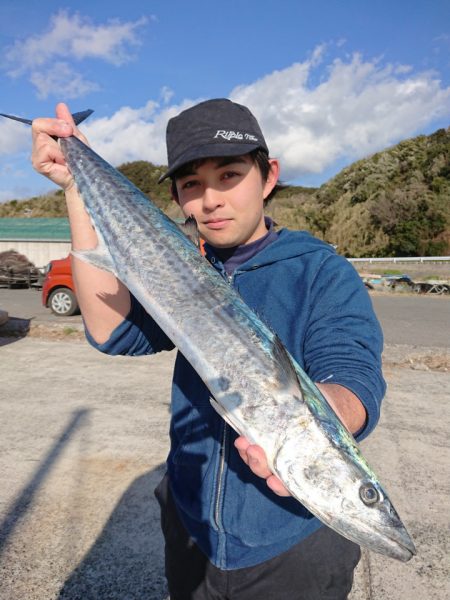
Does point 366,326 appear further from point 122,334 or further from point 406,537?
point 122,334

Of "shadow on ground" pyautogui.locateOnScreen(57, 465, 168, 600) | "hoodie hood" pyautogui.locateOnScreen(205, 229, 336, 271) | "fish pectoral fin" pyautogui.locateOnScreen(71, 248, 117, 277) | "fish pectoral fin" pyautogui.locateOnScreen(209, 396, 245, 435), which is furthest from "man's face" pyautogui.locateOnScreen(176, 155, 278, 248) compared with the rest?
"shadow on ground" pyautogui.locateOnScreen(57, 465, 168, 600)

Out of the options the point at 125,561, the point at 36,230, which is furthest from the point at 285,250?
the point at 36,230

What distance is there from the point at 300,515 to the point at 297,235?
3.81 feet

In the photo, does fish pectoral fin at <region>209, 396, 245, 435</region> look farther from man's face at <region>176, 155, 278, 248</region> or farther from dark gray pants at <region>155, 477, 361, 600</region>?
man's face at <region>176, 155, 278, 248</region>

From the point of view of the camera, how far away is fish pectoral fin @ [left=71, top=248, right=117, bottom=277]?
1952 millimetres

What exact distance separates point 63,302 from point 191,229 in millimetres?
11524

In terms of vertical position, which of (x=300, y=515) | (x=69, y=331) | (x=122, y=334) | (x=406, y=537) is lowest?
(x=69, y=331)

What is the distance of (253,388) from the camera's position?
61.2 inches

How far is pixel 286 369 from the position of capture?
1530 mm

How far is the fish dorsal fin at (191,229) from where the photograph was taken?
6.49 ft

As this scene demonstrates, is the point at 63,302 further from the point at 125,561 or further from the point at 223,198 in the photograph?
the point at 223,198

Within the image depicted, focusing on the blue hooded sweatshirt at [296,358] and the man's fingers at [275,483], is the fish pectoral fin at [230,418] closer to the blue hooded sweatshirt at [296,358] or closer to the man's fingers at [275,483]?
the man's fingers at [275,483]

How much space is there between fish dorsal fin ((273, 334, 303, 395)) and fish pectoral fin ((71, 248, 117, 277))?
0.79 m

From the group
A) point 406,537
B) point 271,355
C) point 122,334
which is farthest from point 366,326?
point 122,334
